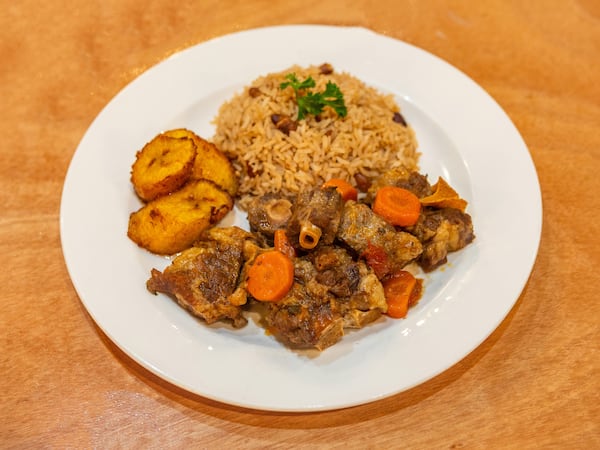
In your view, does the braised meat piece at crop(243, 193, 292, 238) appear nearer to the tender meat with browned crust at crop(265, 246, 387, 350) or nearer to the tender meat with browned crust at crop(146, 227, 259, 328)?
the tender meat with browned crust at crop(146, 227, 259, 328)

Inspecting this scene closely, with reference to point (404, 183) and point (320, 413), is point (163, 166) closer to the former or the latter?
point (404, 183)

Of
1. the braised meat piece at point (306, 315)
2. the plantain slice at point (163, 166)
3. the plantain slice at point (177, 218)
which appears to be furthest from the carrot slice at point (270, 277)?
the plantain slice at point (163, 166)

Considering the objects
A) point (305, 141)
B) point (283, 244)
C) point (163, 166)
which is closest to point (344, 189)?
point (305, 141)

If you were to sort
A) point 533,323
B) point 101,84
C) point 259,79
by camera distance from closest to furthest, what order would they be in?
point 533,323
point 259,79
point 101,84

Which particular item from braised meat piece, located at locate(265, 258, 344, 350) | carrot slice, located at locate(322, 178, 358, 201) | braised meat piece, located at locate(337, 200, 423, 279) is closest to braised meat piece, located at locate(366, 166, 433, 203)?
carrot slice, located at locate(322, 178, 358, 201)

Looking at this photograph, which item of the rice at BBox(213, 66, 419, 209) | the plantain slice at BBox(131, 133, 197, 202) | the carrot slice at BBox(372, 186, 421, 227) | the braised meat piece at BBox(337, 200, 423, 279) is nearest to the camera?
the braised meat piece at BBox(337, 200, 423, 279)

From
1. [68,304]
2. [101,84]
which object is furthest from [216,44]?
[68,304]

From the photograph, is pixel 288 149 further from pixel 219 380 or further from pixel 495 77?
pixel 495 77
